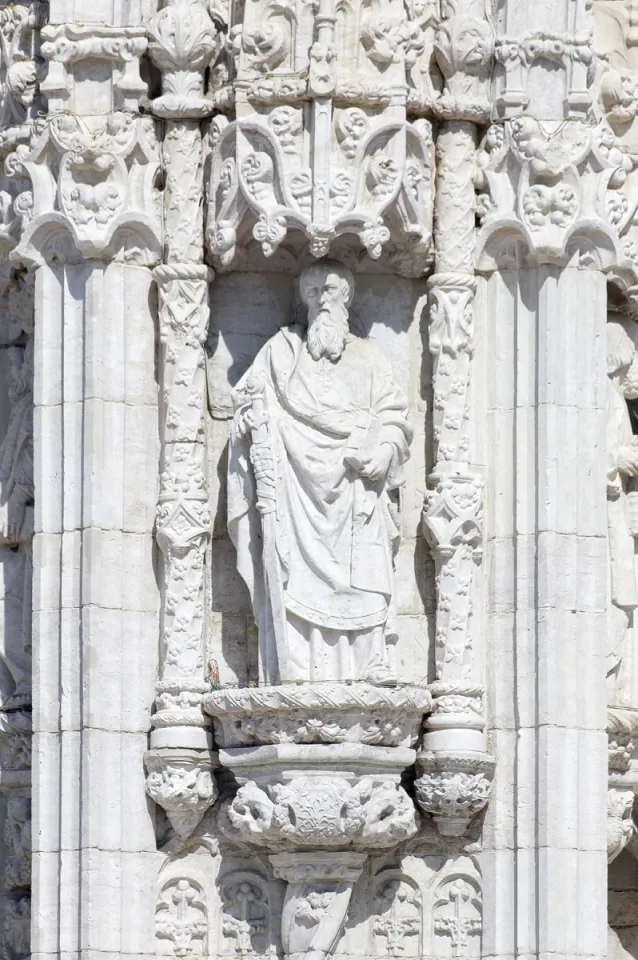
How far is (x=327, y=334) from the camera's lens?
2006 cm

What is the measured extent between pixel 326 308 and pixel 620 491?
89.8 inches

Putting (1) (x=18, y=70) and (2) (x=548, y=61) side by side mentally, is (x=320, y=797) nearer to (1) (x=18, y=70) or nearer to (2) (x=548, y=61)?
(2) (x=548, y=61)

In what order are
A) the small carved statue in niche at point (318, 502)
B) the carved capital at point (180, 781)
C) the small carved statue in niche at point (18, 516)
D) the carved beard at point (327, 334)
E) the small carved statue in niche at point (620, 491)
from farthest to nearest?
the small carved statue in niche at point (18, 516), the small carved statue in niche at point (620, 491), the carved beard at point (327, 334), the carved capital at point (180, 781), the small carved statue in niche at point (318, 502)

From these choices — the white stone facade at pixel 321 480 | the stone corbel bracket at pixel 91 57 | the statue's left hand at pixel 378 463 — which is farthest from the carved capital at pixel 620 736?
the stone corbel bracket at pixel 91 57

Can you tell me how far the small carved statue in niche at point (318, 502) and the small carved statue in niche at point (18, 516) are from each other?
1.89m

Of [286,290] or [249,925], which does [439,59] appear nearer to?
[286,290]

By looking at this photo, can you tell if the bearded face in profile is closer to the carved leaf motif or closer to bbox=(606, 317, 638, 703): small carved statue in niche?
bbox=(606, 317, 638, 703): small carved statue in niche

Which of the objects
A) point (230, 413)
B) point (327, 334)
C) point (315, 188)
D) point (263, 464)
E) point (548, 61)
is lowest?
point (263, 464)

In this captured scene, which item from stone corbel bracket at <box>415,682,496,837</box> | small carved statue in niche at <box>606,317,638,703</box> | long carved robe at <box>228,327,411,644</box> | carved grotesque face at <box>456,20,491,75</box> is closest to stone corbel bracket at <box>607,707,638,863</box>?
small carved statue in niche at <box>606,317,638,703</box>

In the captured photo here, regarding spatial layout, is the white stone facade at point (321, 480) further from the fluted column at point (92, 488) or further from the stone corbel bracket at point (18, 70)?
the stone corbel bracket at point (18, 70)

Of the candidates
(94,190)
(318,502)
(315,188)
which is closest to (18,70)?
(94,190)

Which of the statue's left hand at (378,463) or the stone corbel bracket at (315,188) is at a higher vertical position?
the stone corbel bracket at (315,188)

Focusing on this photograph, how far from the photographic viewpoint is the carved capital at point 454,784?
1980cm

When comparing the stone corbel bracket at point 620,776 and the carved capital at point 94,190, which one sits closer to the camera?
the carved capital at point 94,190
